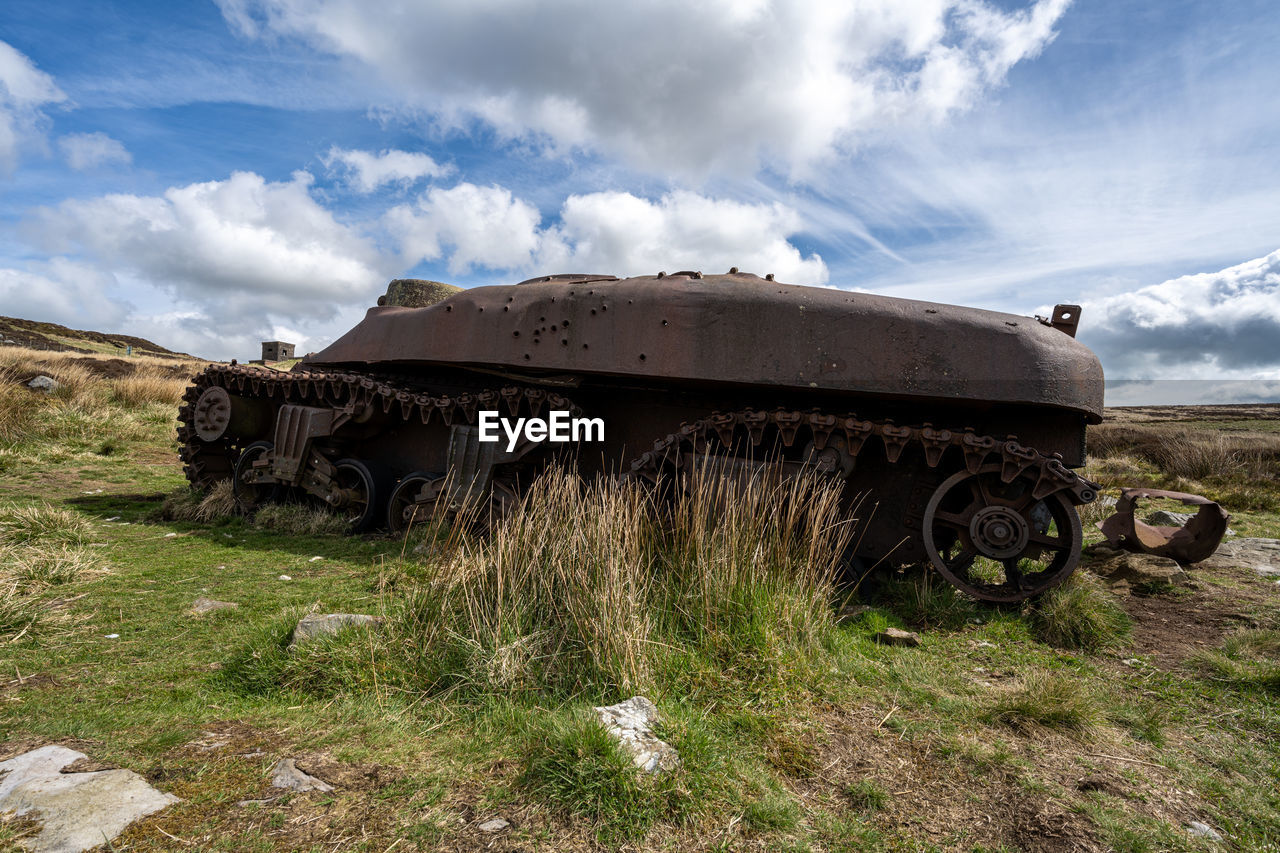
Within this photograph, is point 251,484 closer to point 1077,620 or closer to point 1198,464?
point 1077,620

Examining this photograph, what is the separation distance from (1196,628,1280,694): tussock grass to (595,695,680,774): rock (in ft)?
11.6

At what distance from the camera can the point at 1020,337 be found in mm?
5387

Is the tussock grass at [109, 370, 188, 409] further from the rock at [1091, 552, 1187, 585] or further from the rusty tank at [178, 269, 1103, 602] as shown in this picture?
the rock at [1091, 552, 1187, 585]

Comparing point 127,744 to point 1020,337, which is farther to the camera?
point 1020,337

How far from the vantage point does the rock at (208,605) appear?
4.80 meters

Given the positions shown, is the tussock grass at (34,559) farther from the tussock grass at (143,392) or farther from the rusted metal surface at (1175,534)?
the tussock grass at (143,392)

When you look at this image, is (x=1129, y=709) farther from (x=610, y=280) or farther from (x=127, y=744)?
(x=610, y=280)

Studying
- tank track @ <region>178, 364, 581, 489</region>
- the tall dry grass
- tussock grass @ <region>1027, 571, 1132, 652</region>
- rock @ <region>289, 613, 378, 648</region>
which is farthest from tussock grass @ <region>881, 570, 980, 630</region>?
rock @ <region>289, 613, 378, 648</region>

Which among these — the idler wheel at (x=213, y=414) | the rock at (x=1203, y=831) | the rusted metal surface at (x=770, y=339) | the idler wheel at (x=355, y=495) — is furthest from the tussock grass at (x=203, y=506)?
the rock at (x=1203, y=831)

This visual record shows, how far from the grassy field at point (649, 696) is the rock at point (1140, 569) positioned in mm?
711

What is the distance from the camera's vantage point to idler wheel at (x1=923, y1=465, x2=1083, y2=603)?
17.2 feet

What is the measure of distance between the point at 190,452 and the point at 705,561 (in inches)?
320

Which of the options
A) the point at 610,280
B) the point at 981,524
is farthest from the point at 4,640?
the point at 981,524

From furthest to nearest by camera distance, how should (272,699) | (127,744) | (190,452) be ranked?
(190,452) → (272,699) → (127,744)
